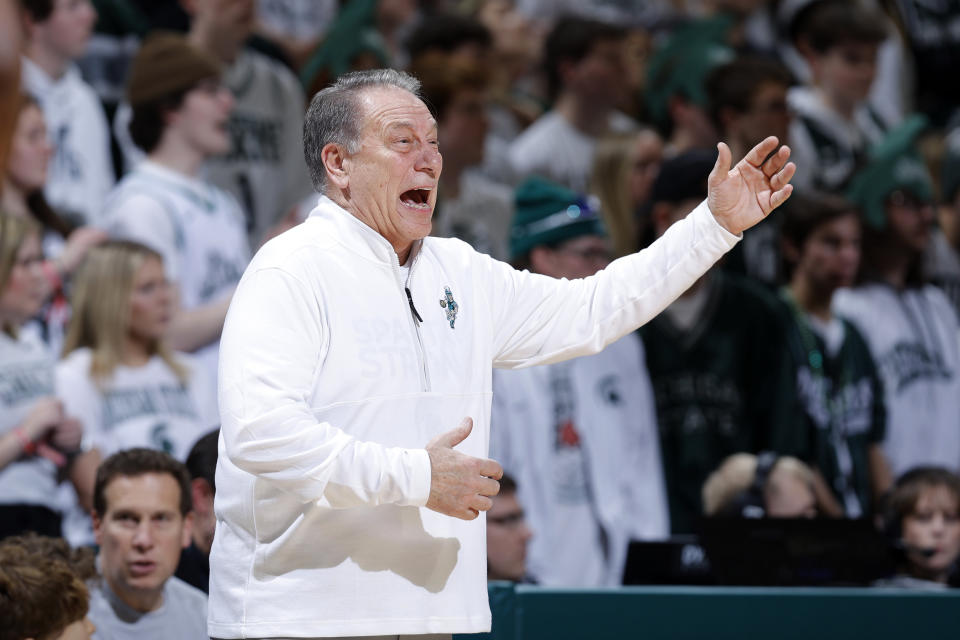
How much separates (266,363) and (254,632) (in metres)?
0.48

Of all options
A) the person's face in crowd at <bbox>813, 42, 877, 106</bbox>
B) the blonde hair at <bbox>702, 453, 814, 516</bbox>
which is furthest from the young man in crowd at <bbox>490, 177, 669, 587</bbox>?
the person's face in crowd at <bbox>813, 42, 877, 106</bbox>

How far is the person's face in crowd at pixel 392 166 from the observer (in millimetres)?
2725

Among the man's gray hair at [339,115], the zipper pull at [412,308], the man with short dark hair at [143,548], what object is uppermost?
the man's gray hair at [339,115]

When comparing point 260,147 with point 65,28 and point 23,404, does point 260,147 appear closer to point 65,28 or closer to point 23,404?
point 65,28

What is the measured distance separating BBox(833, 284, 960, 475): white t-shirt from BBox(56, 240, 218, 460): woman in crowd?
3262 millimetres

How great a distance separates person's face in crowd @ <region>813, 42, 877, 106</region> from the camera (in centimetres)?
811

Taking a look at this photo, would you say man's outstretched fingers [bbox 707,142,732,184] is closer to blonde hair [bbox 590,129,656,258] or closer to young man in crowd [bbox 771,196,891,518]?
young man in crowd [bbox 771,196,891,518]

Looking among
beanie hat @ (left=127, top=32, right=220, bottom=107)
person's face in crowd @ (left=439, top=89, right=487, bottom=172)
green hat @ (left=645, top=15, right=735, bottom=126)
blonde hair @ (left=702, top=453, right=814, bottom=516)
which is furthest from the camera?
green hat @ (left=645, top=15, right=735, bottom=126)

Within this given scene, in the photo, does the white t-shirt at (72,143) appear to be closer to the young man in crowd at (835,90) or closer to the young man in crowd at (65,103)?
the young man in crowd at (65,103)

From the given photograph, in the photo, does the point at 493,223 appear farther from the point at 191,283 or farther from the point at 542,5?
the point at 542,5

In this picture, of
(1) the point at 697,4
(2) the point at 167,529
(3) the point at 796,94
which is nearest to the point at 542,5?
(1) the point at 697,4

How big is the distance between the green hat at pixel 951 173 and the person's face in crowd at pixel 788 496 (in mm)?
3483

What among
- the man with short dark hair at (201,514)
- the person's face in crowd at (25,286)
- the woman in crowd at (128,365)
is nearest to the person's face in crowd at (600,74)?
the woman in crowd at (128,365)

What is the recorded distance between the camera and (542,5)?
30.6 feet
